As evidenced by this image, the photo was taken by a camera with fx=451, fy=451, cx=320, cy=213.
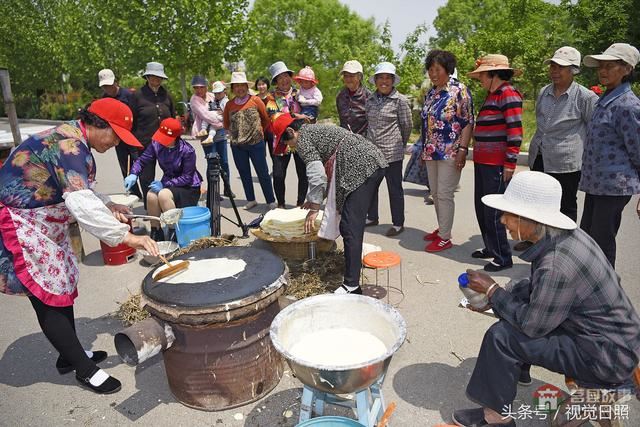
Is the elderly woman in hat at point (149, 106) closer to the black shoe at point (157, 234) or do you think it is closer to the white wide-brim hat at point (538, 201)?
the black shoe at point (157, 234)

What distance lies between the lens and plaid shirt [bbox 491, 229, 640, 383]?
207cm

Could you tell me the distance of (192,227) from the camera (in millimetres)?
4684

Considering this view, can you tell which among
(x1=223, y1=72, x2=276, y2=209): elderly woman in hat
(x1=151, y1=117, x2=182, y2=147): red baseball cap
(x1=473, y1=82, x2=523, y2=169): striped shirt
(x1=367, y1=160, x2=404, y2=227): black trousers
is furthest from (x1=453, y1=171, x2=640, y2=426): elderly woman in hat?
(x1=223, y1=72, x2=276, y2=209): elderly woman in hat

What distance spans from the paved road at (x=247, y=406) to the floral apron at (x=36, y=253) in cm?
70

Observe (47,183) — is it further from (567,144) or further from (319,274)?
(567,144)

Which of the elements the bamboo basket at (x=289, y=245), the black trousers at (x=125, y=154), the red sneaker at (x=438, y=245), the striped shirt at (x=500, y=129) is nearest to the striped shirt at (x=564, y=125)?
the striped shirt at (x=500, y=129)

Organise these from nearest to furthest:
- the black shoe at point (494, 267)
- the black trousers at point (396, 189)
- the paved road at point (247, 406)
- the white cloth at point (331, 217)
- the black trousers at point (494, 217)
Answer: the paved road at point (247, 406), the white cloth at point (331, 217), the black trousers at point (494, 217), the black shoe at point (494, 267), the black trousers at point (396, 189)

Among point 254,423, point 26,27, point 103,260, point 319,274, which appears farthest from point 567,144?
point 26,27

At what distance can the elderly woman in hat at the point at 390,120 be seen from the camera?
16.6 ft

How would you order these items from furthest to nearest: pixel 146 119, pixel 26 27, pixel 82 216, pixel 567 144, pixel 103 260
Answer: pixel 26 27 < pixel 146 119 < pixel 103 260 < pixel 567 144 < pixel 82 216

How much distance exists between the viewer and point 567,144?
166 inches

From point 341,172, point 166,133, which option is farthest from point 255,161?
point 341,172

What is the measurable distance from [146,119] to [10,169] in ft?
12.9

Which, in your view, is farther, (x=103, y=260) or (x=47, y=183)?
(x=103, y=260)
